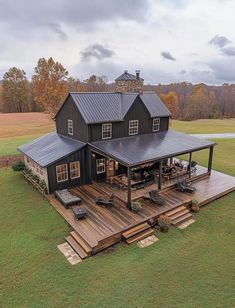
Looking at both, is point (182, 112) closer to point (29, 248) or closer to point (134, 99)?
point (134, 99)

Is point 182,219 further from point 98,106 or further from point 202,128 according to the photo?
point 202,128

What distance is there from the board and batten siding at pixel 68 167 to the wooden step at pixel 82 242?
16.0 feet

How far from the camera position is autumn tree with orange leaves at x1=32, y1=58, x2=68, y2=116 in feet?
105

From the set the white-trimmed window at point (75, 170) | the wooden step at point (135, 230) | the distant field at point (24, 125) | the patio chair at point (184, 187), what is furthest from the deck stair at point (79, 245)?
the distant field at point (24, 125)

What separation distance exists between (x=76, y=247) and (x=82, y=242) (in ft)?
1.15

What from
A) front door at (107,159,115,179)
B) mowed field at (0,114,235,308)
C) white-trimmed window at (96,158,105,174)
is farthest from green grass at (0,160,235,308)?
front door at (107,159,115,179)

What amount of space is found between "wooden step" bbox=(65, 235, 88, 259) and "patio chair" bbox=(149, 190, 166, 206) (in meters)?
5.49

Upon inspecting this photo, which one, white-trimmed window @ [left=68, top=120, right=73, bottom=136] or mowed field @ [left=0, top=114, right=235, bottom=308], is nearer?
mowed field @ [left=0, top=114, right=235, bottom=308]

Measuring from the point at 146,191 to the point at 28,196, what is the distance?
8341 millimetres

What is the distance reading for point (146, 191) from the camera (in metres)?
14.8

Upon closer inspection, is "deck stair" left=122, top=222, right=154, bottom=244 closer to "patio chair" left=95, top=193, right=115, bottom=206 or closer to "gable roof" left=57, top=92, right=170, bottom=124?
"patio chair" left=95, top=193, right=115, bottom=206

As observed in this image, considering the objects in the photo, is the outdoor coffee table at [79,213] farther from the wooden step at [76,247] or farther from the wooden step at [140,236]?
the wooden step at [140,236]

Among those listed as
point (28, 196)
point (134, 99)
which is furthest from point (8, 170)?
point (134, 99)

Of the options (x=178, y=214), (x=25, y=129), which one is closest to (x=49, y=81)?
(x=25, y=129)
